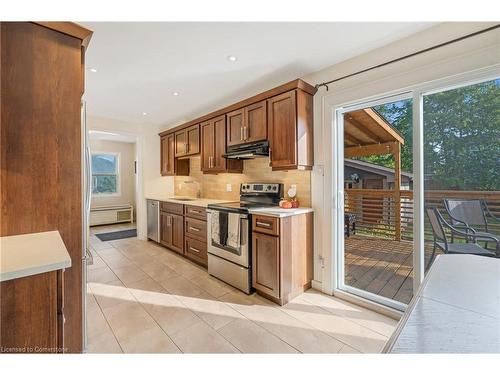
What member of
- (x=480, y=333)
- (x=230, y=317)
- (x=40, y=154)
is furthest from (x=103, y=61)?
(x=480, y=333)

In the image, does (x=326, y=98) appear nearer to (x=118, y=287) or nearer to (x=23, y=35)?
(x=23, y=35)

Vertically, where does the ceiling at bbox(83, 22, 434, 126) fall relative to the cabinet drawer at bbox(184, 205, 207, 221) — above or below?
above

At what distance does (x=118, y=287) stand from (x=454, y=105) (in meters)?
3.72

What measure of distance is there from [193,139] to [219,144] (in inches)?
30.1

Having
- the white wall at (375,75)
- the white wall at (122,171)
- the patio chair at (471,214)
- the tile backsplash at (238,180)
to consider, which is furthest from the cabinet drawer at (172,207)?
the white wall at (122,171)

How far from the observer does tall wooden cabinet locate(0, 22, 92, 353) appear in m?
1.22

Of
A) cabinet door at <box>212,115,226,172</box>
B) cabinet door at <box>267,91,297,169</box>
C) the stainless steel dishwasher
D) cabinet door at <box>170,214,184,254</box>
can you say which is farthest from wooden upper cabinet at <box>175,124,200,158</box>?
cabinet door at <box>267,91,297,169</box>

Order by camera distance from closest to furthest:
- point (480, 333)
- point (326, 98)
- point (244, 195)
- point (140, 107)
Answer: point (480, 333), point (326, 98), point (244, 195), point (140, 107)

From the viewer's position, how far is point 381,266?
2.85 m

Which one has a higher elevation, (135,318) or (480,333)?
(480,333)

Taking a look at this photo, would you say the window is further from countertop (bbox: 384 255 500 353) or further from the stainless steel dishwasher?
countertop (bbox: 384 255 500 353)

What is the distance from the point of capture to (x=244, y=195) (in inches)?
129

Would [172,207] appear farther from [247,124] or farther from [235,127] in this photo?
[247,124]

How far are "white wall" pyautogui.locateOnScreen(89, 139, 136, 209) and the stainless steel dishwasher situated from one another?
2.81m
